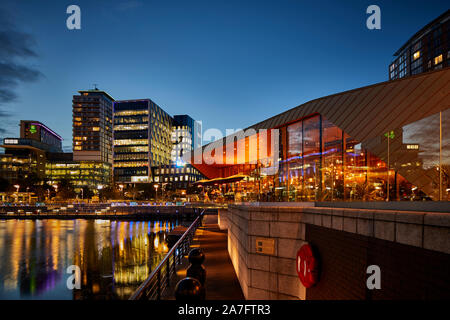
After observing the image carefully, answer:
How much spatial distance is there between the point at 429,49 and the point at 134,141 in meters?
113

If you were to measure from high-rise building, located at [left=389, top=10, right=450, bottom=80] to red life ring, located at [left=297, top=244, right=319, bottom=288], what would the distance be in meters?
64.3

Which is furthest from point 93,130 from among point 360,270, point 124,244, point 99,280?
point 360,270

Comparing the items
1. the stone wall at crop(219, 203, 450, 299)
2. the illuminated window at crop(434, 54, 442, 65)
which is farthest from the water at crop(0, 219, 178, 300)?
the illuminated window at crop(434, 54, 442, 65)

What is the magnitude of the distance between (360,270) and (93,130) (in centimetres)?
18431

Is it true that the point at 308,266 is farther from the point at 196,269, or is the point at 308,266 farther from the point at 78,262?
the point at 78,262

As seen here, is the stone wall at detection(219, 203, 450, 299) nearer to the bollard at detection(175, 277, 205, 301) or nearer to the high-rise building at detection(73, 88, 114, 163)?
the bollard at detection(175, 277, 205, 301)

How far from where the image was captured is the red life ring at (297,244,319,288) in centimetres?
622

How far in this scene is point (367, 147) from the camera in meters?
7.34

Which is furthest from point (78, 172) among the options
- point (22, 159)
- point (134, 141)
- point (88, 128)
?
point (134, 141)

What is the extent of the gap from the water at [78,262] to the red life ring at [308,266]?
633 inches

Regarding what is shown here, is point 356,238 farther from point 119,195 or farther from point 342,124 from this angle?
point 119,195

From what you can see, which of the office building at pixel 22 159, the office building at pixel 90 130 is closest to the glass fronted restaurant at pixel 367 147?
the office building at pixel 22 159

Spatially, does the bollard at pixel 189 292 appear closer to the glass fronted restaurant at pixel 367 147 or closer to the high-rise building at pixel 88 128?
the glass fronted restaurant at pixel 367 147

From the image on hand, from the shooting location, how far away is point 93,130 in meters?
174
